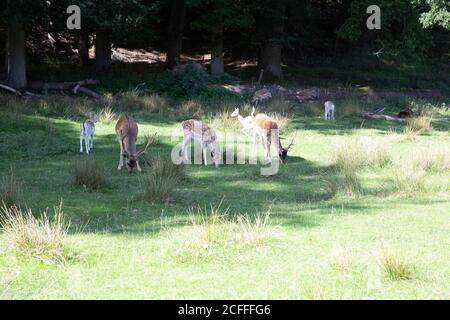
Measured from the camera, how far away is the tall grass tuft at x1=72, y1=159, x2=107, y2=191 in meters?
10.9

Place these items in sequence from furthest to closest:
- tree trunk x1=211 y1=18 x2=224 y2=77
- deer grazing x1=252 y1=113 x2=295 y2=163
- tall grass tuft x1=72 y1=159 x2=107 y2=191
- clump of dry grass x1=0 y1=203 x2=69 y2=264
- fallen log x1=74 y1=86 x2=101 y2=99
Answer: tree trunk x1=211 y1=18 x2=224 y2=77, fallen log x1=74 y1=86 x2=101 y2=99, deer grazing x1=252 y1=113 x2=295 y2=163, tall grass tuft x1=72 y1=159 x2=107 y2=191, clump of dry grass x1=0 y1=203 x2=69 y2=264

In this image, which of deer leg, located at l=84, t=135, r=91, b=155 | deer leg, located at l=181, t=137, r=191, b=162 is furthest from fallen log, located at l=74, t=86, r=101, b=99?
deer leg, located at l=181, t=137, r=191, b=162

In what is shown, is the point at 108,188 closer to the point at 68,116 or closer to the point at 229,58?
the point at 68,116

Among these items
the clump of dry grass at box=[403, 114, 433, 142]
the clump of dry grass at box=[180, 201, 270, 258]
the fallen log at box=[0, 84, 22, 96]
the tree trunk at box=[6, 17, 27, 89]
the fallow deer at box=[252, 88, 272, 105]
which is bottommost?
the clump of dry grass at box=[180, 201, 270, 258]

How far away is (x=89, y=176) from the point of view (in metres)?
10.9

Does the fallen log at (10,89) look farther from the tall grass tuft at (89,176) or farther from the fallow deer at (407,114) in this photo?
the fallow deer at (407,114)

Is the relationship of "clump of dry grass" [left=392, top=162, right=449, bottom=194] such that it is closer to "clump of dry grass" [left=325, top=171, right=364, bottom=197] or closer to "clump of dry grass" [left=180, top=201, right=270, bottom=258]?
"clump of dry grass" [left=325, top=171, right=364, bottom=197]

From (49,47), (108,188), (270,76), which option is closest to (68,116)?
(108,188)

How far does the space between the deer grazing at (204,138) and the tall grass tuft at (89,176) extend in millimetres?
2726

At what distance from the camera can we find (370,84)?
32750mm

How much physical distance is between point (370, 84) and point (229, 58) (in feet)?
28.5

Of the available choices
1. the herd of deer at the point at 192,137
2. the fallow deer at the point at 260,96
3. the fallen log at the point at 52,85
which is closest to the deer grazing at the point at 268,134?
the herd of deer at the point at 192,137

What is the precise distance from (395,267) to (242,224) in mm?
1929

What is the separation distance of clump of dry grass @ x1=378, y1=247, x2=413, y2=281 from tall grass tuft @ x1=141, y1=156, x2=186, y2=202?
456 cm
